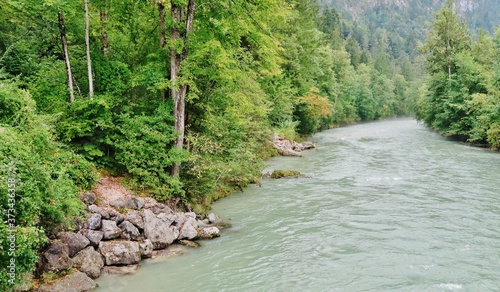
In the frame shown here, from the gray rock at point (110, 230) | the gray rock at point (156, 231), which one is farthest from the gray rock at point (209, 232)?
the gray rock at point (110, 230)

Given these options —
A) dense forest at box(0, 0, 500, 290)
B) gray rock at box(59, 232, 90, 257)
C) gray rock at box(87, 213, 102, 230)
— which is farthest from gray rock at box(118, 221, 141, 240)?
dense forest at box(0, 0, 500, 290)

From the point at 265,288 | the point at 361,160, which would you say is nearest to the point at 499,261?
the point at 265,288

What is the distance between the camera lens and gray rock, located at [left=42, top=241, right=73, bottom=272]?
28.7ft

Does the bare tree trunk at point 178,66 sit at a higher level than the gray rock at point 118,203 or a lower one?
higher

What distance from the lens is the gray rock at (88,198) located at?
1099 cm

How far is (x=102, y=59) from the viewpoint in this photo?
14.5 m

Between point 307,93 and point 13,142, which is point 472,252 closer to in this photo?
point 13,142

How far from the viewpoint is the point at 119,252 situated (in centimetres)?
1007

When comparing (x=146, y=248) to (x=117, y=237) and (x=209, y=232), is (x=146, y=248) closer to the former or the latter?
(x=117, y=237)

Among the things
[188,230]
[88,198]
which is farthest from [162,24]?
[188,230]

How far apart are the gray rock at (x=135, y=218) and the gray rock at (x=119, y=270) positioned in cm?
138

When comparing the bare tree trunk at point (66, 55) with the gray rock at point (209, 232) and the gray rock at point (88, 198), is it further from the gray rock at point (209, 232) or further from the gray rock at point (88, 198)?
the gray rock at point (209, 232)

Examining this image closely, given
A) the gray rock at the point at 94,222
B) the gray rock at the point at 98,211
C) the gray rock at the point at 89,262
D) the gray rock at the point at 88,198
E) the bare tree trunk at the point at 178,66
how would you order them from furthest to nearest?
the bare tree trunk at the point at 178,66, the gray rock at the point at 88,198, the gray rock at the point at 98,211, the gray rock at the point at 94,222, the gray rock at the point at 89,262

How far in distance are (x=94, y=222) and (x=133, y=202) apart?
5.66 feet
